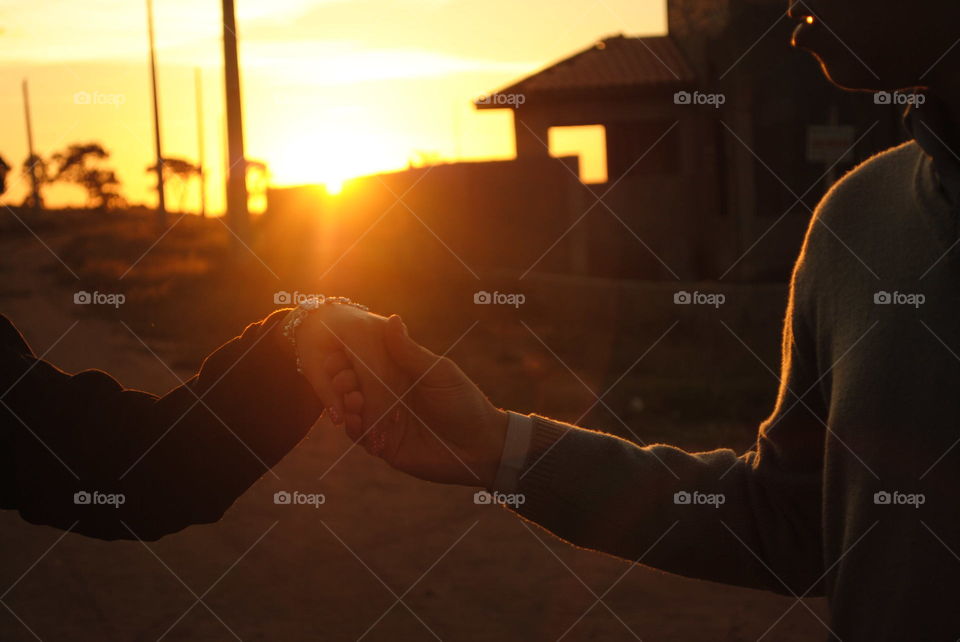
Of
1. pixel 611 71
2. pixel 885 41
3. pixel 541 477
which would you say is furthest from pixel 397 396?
pixel 611 71

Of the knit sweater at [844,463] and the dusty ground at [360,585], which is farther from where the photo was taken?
the dusty ground at [360,585]

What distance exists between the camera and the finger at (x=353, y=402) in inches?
92.8

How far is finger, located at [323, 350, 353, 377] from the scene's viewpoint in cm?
238

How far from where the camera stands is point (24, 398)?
2320mm

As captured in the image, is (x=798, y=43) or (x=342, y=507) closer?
(x=798, y=43)

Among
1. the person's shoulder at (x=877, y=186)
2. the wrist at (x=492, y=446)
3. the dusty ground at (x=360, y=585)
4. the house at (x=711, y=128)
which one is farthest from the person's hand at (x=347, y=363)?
the house at (x=711, y=128)

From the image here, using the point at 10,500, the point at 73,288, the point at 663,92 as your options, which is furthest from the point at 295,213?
the point at 10,500

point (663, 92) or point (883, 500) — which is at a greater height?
point (663, 92)

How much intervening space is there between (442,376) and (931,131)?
1104mm

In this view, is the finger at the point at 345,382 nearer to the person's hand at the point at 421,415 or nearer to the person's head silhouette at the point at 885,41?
the person's hand at the point at 421,415

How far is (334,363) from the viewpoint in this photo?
2.38 meters

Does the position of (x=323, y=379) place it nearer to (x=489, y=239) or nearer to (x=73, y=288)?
(x=489, y=239)

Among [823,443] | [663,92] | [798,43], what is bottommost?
[823,443]

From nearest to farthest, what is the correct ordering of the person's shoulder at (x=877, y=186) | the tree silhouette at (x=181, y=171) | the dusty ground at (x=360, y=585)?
the person's shoulder at (x=877, y=186), the dusty ground at (x=360, y=585), the tree silhouette at (x=181, y=171)
